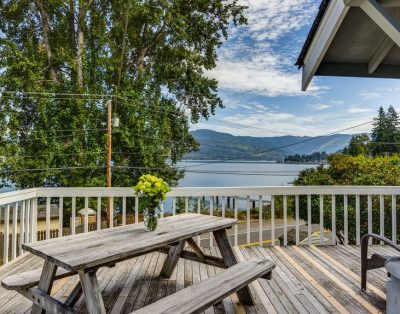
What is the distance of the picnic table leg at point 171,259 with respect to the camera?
2.77 metres

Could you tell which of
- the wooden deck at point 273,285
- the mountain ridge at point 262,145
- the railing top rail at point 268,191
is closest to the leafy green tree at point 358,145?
the mountain ridge at point 262,145

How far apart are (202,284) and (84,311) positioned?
1.07 meters

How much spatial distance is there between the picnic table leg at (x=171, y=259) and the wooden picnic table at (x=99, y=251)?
15 mm

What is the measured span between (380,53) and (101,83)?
1306cm

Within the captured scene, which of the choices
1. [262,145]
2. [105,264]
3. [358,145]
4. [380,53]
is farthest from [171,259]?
[358,145]

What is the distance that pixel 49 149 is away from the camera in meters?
12.6

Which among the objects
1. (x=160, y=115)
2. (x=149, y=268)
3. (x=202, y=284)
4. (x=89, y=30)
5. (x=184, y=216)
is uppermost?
(x=89, y=30)

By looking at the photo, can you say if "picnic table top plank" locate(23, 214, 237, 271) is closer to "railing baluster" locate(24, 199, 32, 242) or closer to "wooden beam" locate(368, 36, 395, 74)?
"railing baluster" locate(24, 199, 32, 242)

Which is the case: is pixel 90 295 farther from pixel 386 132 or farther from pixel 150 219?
pixel 386 132

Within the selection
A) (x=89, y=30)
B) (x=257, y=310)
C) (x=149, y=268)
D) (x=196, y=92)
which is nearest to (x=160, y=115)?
(x=196, y=92)

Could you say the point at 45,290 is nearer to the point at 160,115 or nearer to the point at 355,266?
the point at 355,266

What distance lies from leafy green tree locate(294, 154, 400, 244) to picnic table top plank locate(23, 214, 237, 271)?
7633mm

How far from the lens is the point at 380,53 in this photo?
2.88m

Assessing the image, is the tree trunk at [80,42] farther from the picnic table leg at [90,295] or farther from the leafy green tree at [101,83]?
the picnic table leg at [90,295]
